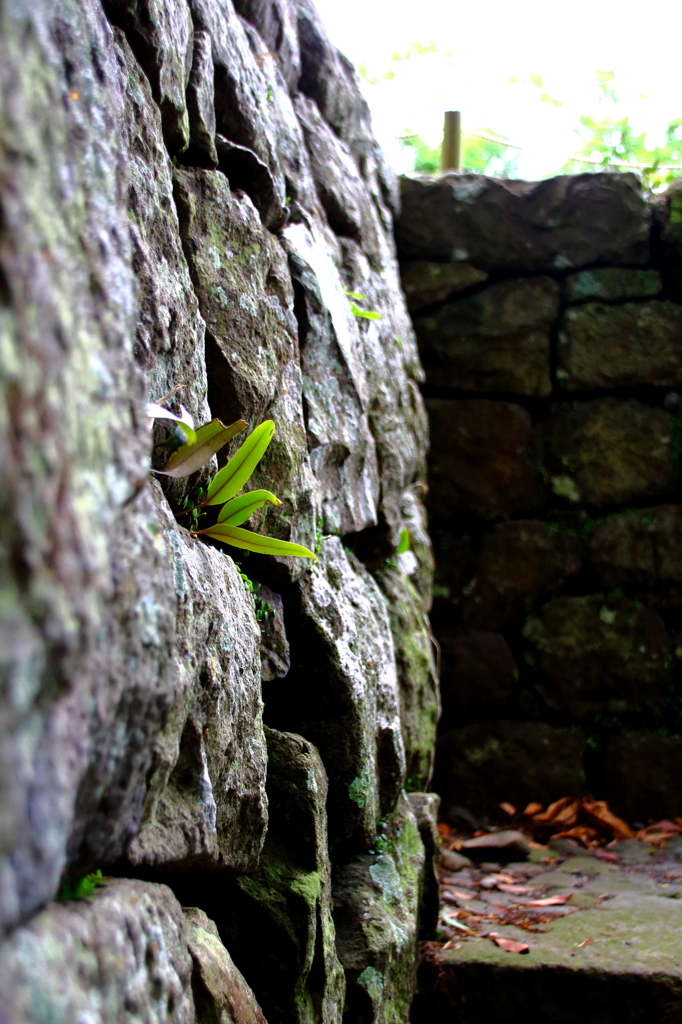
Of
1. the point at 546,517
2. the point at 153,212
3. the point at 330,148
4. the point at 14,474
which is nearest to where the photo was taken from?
the point at 14,474

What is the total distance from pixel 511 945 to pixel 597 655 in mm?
1606

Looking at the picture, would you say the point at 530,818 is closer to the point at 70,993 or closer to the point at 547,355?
the point at 547,355

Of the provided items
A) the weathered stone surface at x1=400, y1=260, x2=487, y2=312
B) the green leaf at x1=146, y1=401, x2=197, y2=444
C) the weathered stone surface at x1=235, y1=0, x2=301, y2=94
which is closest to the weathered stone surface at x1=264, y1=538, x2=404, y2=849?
the green leaf at x1=146, y1=401, x2=197, y2=444

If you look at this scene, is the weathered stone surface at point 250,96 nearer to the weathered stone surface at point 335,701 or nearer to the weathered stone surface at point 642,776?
the weathered stone surface at point 335,701

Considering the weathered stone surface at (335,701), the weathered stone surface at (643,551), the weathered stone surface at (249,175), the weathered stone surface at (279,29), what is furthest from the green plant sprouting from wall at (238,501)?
the weathered stone surface at (643,551)

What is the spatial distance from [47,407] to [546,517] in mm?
3261

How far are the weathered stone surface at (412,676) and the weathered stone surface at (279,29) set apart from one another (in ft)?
4.80

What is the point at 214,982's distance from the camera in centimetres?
96

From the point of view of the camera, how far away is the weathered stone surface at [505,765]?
338 centimetres

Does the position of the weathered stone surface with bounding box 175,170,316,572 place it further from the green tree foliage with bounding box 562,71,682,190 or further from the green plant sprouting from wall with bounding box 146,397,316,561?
the green tree foliage with bounding box 562,71,682,190

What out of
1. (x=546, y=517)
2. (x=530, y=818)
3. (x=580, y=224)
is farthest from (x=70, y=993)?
(x=580, y=224)

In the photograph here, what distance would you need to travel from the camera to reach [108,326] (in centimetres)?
65

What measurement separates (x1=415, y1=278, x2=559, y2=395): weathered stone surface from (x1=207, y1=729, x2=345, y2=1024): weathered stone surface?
8.31 feet

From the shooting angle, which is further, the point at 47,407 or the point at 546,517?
the point at 546,517
